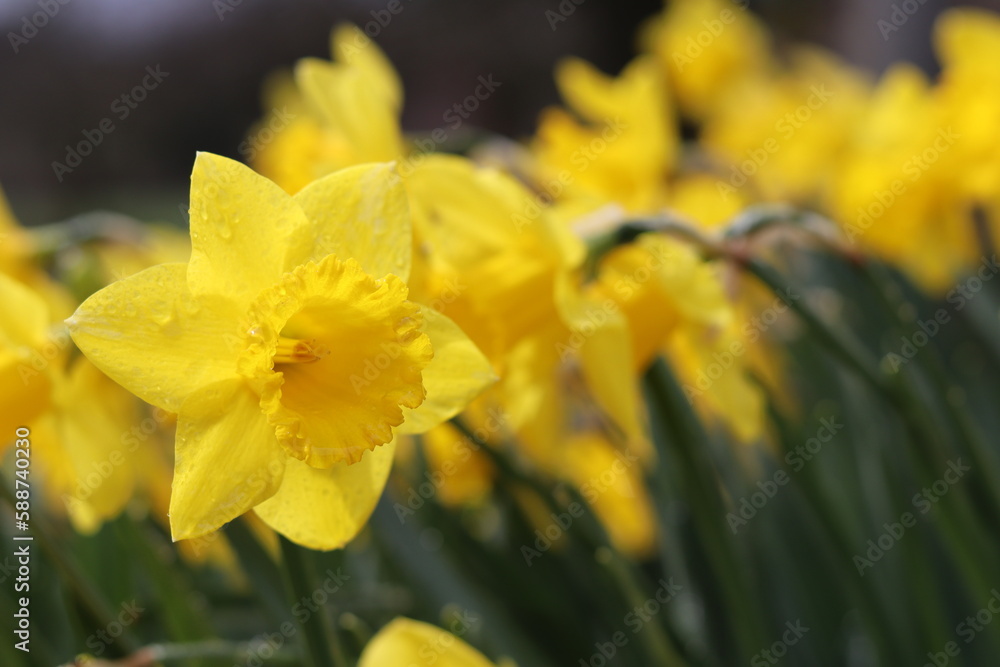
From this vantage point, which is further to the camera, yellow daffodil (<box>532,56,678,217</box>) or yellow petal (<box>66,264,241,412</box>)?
yellow daffodil (<box>532,56,678,217</box>)

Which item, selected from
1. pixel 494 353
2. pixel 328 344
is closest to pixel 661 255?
pixel 494 353

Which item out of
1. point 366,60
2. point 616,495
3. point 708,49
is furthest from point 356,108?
point 708,49

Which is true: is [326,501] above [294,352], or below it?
below

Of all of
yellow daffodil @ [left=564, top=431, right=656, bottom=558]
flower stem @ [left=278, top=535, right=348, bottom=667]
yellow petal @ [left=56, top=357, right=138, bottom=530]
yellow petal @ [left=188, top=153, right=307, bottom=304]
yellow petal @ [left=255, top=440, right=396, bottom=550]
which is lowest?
yellow daffodil @ [left=564, top=431, right=656, bottom=558]

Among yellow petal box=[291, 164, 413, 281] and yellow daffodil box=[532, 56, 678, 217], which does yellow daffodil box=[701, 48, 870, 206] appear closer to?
yellow daffodil box=[532, 56, 678, 217]

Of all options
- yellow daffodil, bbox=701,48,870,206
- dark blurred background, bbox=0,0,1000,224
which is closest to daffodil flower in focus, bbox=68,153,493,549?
yellow daffodil, bbox=701,48,870,206

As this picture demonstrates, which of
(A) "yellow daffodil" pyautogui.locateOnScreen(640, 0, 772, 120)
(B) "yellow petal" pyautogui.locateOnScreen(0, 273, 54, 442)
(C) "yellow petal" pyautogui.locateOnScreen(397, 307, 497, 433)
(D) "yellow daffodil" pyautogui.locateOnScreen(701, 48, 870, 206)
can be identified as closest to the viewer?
(C) "yellow petal" pyautogui.locateOnScreen(397, 307, 497, 433)

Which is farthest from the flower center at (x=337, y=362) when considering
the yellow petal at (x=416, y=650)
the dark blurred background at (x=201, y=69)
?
the dark blurred background at (x=201, y=69)

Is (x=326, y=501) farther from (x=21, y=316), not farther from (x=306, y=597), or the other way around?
(x=21, y=316)
